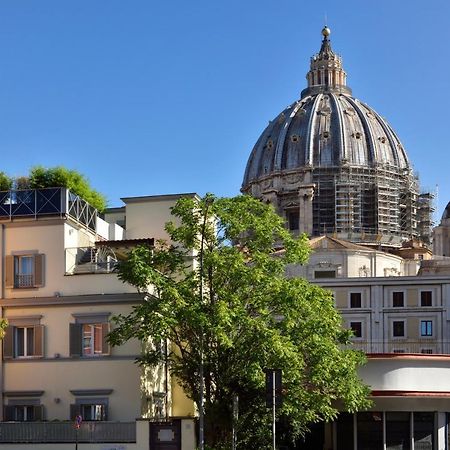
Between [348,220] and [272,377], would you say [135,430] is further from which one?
[348,220]

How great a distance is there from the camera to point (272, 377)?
29.2m

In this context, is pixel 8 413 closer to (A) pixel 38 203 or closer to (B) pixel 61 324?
(B) pixel 61 324

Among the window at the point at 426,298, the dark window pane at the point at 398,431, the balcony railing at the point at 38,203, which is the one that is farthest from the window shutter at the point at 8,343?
the window at the point at 426,298

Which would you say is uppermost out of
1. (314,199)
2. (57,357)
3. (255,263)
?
(314,199)

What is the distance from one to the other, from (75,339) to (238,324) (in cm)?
690

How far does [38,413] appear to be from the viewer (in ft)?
127

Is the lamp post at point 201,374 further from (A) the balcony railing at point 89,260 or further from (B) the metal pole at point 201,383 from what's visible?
(A) the balcony railing at point 89,260

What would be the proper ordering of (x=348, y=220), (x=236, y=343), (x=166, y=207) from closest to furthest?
(x=236, y=343) < (x=166, y=207) < (x=348, y=220)

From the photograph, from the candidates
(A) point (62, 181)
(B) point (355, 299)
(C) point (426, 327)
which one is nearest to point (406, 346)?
(C) point (426, 327)

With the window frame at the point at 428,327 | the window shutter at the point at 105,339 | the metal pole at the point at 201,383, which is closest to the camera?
the metal pole at the point at 201,383

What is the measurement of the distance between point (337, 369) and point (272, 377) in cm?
715

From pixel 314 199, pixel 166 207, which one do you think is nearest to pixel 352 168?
pixel 314 199

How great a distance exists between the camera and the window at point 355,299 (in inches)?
3659

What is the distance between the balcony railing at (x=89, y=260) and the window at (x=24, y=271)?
1068 millimetres
